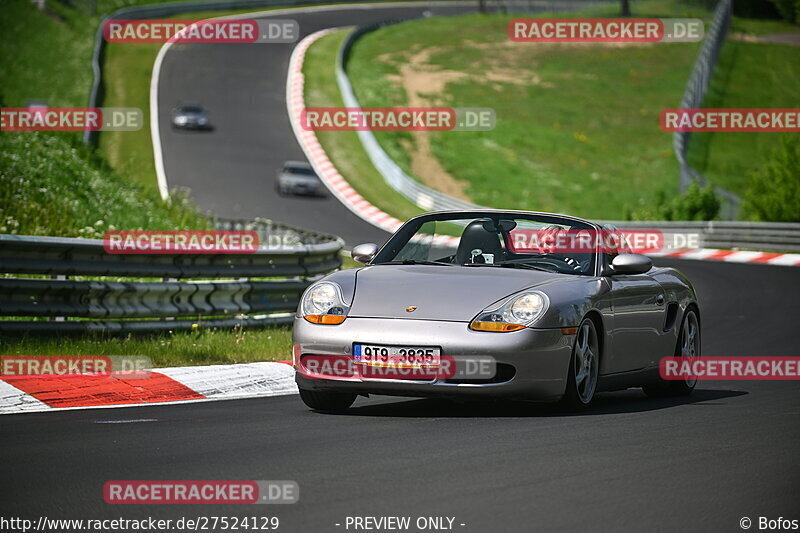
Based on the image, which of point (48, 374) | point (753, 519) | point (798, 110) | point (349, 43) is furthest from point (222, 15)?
point (753, 519)

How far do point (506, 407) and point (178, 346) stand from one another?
3.42m

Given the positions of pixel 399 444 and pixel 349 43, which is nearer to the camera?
pixel 399 444

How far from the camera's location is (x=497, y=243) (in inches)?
376

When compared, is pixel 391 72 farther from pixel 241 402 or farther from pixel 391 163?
pixel 241 402

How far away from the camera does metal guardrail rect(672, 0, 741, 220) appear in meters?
38.8

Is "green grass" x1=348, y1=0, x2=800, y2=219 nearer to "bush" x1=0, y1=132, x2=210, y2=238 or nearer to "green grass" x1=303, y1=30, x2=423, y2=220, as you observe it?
"green grass" x1=303, y1=30, x2=423, y2=220

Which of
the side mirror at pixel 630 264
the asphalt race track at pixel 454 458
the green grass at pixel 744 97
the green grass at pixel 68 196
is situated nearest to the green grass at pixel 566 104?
the green grass at pixel 744 97

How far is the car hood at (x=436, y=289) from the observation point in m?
8.45

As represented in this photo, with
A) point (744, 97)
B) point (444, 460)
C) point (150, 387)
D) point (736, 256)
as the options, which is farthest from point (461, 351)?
point (744, 97)

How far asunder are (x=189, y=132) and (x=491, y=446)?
42.8 meters

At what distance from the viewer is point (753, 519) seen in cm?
555

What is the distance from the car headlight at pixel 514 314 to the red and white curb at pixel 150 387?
226cm

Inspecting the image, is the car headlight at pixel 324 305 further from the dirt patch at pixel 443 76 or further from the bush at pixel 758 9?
the bush at pixel 758 9

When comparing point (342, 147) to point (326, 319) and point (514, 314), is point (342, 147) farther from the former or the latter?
point (514, 314)
